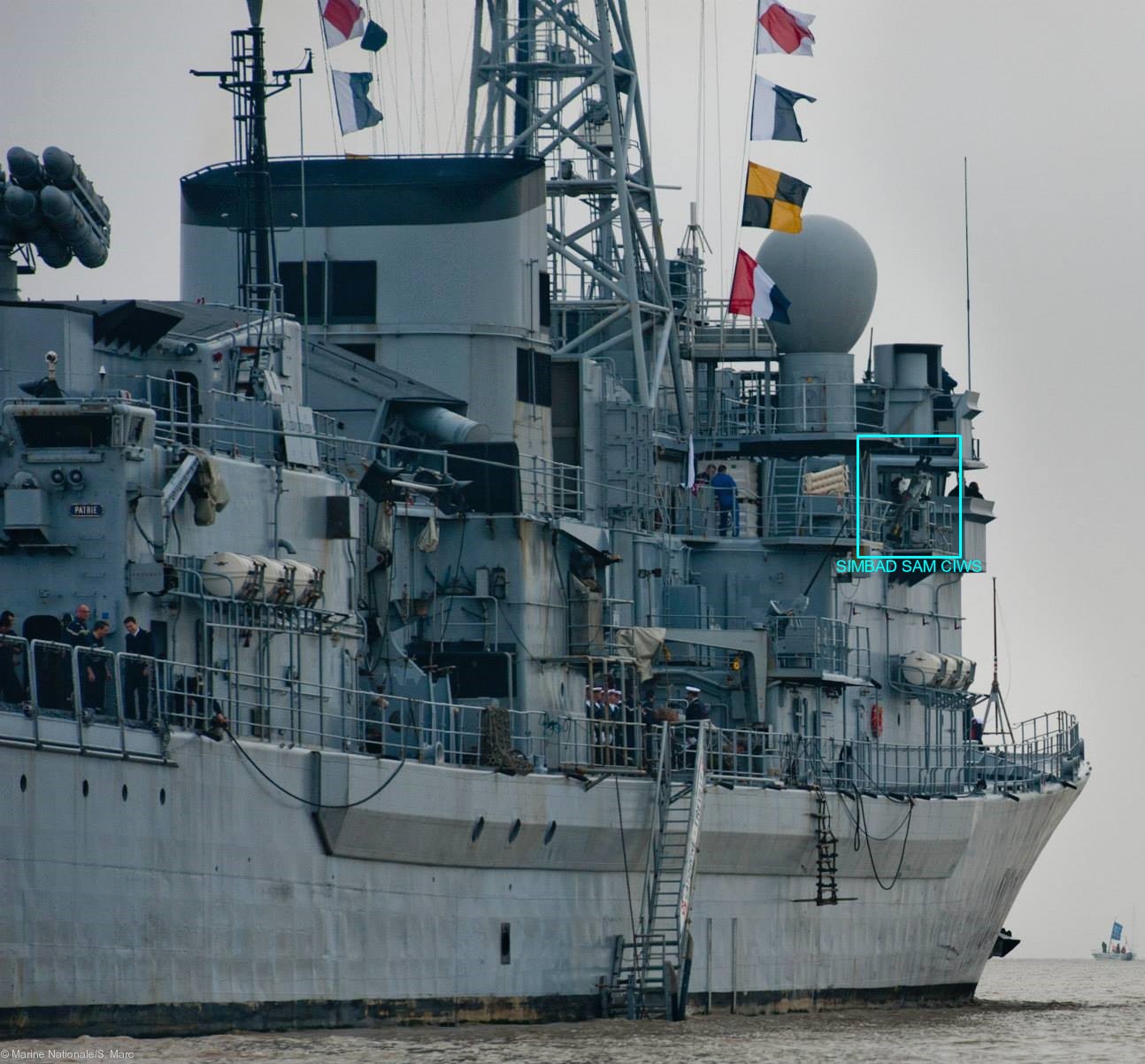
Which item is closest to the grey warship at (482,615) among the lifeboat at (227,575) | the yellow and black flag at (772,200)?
the lifeboat at (227,575)

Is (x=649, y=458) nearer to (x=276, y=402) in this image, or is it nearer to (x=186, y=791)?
(x=276, y=402)

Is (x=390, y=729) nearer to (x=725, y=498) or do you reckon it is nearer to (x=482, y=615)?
(x=482, y=615)

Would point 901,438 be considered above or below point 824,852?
above

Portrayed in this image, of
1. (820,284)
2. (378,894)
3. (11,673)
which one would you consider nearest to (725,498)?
(820,284)

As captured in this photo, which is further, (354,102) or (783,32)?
(783,32)

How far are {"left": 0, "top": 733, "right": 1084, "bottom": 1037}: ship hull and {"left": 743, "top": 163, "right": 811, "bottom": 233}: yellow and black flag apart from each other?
995 centimetres

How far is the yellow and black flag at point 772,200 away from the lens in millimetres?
48219

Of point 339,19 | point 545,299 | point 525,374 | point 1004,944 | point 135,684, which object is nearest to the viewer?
point 135,684

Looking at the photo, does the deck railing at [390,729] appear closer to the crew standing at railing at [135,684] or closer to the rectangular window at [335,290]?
the crew standing at railing at [135,684]

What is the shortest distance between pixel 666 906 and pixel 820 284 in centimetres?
1435

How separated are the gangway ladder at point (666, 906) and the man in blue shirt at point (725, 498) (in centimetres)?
795

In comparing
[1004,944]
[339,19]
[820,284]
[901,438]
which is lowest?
[1004,944]

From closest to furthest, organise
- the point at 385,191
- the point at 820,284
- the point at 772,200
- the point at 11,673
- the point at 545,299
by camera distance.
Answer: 1. the point at 11,673
2. the point at 385,191
3. the point at 545,299
4. the point at 772,200
5. the point at 820,284

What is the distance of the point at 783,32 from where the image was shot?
4928 centimetres
